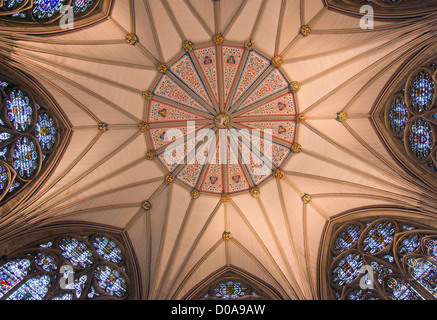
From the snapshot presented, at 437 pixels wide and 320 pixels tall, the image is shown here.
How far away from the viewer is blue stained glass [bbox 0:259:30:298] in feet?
38.5

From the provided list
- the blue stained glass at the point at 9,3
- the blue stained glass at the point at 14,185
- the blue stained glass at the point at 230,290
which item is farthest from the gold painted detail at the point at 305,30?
the blue stained glass at the point at 14,185

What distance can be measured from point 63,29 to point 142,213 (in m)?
7.42

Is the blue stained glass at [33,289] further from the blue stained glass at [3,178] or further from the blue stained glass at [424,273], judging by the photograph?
the blue stained glass at [424,273]

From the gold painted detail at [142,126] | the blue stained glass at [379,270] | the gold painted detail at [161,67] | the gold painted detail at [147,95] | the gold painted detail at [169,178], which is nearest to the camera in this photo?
the blue stained glass at [379,270]

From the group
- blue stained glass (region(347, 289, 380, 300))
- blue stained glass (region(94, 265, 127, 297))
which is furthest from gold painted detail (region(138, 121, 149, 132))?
blue stained glass (region(347, 289, 380, 300))

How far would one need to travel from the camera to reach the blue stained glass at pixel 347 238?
1458 centimetres

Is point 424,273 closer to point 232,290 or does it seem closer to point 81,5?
point 232,290

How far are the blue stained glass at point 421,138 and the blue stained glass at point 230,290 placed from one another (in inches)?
315

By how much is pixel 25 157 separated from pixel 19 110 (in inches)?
60.4

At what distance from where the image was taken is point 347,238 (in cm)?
1487

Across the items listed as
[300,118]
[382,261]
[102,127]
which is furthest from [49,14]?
[382,261]
